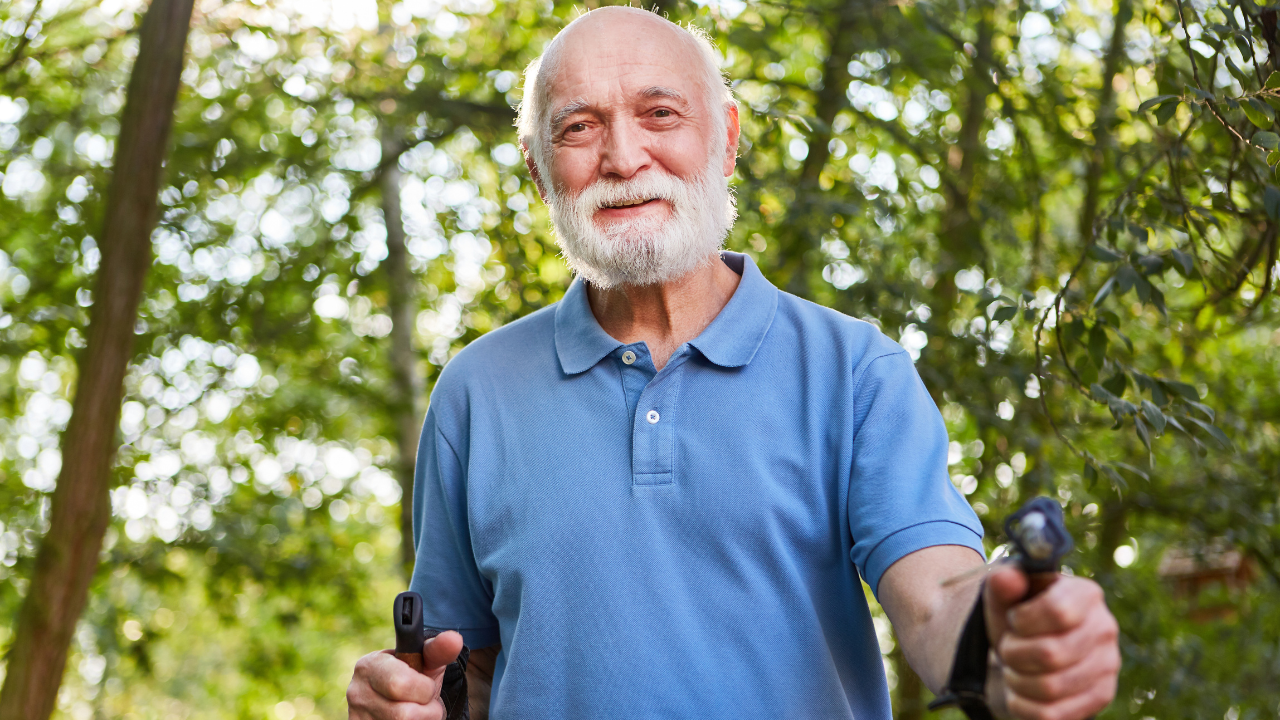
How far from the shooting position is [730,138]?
85.2 inches

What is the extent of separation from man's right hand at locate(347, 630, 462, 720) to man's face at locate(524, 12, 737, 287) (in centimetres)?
77

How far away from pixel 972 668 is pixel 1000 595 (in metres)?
0.15

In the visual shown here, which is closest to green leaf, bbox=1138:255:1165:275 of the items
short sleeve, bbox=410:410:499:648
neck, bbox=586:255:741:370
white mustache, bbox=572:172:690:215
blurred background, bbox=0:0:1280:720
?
blurred background, bbox=0:0:1280:720

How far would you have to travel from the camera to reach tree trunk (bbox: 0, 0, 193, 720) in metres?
3.93

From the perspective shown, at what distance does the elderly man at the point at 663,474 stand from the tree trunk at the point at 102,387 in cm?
262

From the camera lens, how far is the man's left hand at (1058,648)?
1046 mm

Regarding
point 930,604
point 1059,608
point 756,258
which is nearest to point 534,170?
point 930,604

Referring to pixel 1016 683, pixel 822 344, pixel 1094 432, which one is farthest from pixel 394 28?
pixel 1016 683

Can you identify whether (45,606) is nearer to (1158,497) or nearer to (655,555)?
(655,555)

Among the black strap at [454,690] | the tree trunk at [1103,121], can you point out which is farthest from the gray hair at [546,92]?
the tree trunk at [1103,121]

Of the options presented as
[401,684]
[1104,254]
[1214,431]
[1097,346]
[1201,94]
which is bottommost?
[401,684]

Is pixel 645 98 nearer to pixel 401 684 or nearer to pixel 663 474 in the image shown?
pixel 663 474

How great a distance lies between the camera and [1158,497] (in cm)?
502

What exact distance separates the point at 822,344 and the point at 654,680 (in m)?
0.65
